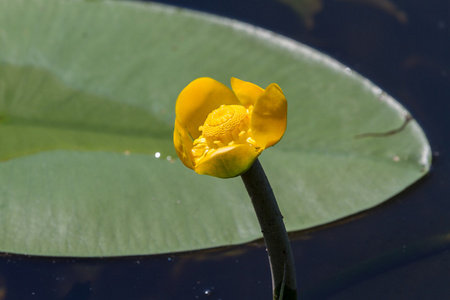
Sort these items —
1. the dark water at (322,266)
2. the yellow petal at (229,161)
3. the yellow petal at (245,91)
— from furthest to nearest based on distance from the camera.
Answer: the dark water at (322,266), the yellow petal at (245,91), the yellow petal at (229,161)

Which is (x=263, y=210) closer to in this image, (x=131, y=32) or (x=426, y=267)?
(x=426, y=267)

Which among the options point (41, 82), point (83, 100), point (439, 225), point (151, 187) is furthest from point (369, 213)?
point (41, 82)

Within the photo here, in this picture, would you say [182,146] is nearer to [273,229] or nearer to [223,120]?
[223,120]

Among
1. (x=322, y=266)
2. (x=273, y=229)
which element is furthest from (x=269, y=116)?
(x=322, y=266)

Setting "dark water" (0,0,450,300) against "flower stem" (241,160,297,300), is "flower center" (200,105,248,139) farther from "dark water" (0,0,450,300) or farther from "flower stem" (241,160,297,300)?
"dark water" (0,0,450,300)

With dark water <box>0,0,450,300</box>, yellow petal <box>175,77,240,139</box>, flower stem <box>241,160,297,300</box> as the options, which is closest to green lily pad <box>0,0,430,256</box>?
dark water <box>0,0,450,300</box>

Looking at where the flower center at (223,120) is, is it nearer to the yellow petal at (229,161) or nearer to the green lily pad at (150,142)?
the yellow petal at (229,161)

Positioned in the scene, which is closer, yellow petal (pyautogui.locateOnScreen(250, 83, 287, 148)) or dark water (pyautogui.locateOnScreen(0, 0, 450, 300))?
yellow petal (pyautogui.locateOnScreen(250, 83, 287, 148))

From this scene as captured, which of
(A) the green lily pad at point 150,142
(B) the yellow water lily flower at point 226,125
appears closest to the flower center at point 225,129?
(B) the yellow water lily flower at point 226,125
